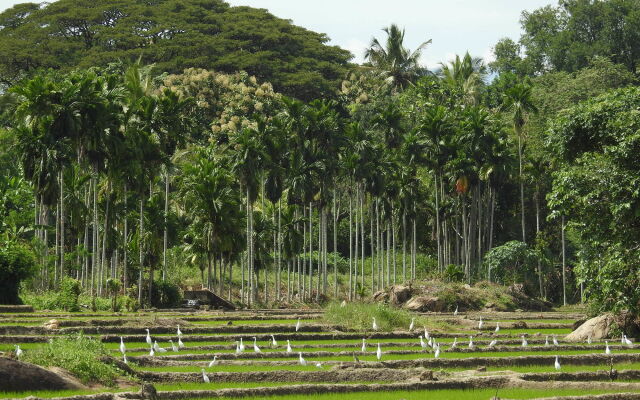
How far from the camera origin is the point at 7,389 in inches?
938

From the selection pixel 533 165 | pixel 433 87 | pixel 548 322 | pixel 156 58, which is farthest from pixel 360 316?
pixel 156 58

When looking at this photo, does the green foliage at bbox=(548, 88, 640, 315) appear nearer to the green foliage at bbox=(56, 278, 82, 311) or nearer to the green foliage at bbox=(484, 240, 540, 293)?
the green foliage at bbox=(56, 278, 82, 311)

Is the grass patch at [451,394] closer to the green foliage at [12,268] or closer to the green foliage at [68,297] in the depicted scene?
the green foliage at [12,268]

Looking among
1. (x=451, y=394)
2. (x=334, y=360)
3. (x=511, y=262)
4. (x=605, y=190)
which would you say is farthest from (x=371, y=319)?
(x=511, y=262)

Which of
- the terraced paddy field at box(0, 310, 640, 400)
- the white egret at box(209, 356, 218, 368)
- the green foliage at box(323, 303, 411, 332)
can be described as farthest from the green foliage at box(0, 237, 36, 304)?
the white egret at box(209, 356, 218, 368)

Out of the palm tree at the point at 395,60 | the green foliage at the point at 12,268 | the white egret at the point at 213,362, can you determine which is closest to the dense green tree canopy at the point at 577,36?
the palm tree at the point at 395,60

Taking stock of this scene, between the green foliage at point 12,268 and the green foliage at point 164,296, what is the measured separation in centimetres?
1362

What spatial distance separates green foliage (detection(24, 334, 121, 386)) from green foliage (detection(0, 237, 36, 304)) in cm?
2157

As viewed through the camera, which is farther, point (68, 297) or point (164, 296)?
point (164, 296)

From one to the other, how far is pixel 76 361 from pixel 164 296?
3708 cm

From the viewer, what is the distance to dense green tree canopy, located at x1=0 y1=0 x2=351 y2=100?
105625mm

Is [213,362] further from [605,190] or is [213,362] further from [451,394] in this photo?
[605,190]

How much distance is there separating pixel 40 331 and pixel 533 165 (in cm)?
5357

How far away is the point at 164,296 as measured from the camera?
62.9m
